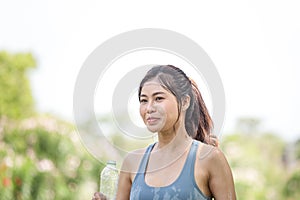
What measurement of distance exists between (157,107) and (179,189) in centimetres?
29

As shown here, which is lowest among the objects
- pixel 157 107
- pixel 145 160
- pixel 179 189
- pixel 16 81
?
pixel 179 189

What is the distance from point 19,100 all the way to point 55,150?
2732cm

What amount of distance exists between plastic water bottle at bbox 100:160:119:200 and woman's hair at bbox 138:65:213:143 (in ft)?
0.93

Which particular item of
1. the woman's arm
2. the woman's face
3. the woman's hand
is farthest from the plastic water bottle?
the woman's arm

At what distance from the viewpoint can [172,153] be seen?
2367mm

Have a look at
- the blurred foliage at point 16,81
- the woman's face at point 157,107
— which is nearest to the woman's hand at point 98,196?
the woman's face at point 157,107

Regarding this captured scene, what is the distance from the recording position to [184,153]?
7.69 ft

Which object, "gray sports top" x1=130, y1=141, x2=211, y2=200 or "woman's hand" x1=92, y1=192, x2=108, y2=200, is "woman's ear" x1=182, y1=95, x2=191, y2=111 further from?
"woman's hand" x1=92, y1=192, x2=108, y2=200

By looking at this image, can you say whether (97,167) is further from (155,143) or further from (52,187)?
(155,143)

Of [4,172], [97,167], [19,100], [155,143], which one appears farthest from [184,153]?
[19,100]

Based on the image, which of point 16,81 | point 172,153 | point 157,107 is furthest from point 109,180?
point 16,81

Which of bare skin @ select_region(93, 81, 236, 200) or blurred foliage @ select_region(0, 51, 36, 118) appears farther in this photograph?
blurred foliage @ select_region(0, 51, 36, 118)

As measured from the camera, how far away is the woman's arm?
227 cm

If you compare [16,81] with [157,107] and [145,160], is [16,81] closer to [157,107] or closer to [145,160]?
[145,160]
